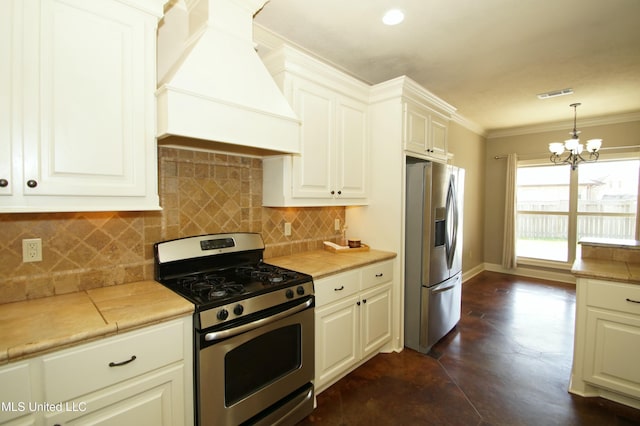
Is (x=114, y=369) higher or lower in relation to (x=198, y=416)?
higher

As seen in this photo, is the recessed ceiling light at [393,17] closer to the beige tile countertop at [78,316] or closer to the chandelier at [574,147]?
the beige tile countertop at [78,316]

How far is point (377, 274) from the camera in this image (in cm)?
267

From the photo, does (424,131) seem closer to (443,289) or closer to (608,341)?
(443,289)

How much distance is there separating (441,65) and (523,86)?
→ 1.32m

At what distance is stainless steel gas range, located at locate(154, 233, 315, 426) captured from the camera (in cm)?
151

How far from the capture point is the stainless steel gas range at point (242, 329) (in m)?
1.51

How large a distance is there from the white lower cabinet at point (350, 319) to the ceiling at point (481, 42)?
75.0 inches

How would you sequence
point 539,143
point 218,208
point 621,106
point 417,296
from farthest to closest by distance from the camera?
point 539,143, point 621,106, point 417,296, point 218,208

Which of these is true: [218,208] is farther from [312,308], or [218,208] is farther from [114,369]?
[114,369]

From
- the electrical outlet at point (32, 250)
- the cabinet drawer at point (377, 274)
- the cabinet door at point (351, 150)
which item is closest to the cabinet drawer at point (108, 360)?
the electrical outlet at point (32, 250)

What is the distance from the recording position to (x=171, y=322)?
55.8 inches

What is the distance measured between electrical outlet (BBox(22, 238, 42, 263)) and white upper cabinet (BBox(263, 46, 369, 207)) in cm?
137

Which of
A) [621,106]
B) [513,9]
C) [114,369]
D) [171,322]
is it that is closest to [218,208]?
[171,322]

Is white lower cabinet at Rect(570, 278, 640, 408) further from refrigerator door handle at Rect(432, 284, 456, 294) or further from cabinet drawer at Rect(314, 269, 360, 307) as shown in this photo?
cabinet drawer at Rect(314, 269, 360, 307)
